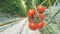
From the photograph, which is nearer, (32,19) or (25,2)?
(32,19)

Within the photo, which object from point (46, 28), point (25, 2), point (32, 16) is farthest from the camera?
point (25, 2)

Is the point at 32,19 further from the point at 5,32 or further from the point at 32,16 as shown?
the point at 5,32

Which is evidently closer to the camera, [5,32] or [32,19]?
[32,19]

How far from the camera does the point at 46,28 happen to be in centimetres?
46

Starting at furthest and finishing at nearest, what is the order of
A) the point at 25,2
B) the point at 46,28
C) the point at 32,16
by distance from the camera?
the point at 25,2, the point at 46,28, the point at 32,16

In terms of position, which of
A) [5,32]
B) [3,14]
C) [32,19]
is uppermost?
[32,19]

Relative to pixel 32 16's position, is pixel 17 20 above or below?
below

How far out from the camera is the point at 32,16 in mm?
317

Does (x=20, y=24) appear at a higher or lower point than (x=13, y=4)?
lower

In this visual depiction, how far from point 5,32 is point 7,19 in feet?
0.25

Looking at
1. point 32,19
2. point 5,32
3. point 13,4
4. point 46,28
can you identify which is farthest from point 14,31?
point 32,19

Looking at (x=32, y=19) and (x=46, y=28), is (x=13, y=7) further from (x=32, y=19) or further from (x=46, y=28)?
(x=32, y=19)

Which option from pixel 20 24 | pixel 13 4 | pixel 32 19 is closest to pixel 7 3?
pixel 13 4

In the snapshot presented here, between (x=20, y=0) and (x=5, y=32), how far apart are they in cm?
20
